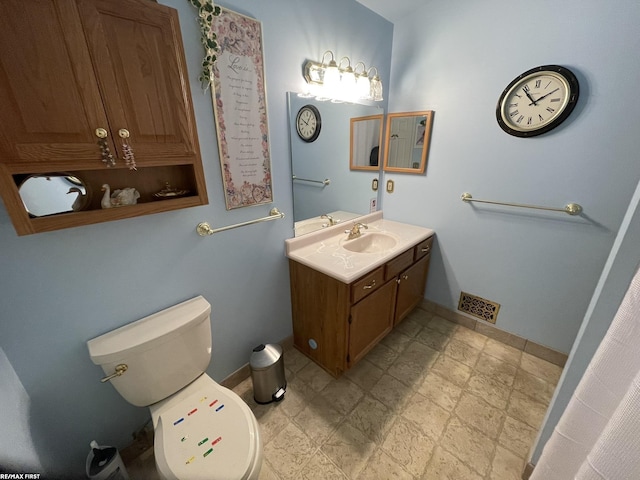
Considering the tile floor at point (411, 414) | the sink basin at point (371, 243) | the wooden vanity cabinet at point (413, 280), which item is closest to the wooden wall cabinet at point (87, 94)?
the sink basin at point (371, 243)

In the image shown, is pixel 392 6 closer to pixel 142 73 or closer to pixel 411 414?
pixel 142 73

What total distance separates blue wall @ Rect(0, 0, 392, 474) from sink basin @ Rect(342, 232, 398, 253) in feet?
1.73

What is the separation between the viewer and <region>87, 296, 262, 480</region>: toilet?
88 centimetres

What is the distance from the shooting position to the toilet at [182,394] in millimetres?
885

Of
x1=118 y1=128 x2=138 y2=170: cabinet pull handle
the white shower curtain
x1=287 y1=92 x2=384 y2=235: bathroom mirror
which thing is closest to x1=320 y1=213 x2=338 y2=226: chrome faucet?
x1=287 y1=92 x2=384 y2=235: bathroom mirror

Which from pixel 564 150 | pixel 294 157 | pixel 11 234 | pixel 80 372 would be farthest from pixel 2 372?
pixel 564 150

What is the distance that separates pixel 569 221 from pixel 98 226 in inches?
95.7

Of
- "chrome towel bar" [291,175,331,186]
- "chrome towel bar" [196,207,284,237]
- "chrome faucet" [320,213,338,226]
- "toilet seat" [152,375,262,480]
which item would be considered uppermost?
"chrome towel bar" [291,175,331,186]

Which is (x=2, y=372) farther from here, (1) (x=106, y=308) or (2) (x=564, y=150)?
(2) (x=564, y=150)

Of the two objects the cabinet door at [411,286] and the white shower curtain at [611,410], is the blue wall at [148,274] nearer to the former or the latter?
the cabinet door at [411,286]

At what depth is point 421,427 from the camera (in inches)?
53.4

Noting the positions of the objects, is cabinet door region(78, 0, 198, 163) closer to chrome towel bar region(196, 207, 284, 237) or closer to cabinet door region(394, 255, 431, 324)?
chrome towel bar region(196, 207, 284, 237)

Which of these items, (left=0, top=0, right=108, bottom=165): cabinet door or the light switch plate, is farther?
the light switch plate

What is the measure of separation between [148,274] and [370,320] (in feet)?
4.15
